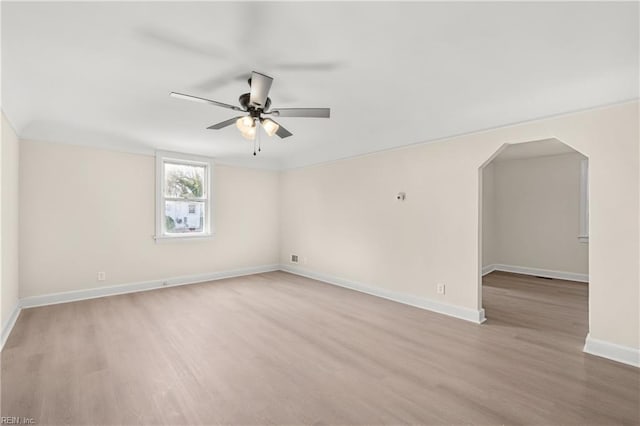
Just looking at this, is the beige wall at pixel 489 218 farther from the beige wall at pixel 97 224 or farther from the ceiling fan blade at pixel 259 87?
the ceiling fan blade at pixel 259 87

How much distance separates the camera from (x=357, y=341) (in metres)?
3.01

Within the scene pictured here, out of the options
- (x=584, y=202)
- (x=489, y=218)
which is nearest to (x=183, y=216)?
(x=489, y=218)

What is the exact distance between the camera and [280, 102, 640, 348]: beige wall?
2.64 metres

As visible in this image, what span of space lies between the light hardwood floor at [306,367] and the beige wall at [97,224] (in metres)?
0.58

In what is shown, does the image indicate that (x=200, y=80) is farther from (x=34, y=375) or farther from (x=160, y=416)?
(x=34, y=375)

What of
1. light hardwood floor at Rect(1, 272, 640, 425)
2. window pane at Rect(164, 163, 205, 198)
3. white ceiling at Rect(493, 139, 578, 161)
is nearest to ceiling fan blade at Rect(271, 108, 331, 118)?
light hardwood floor at Rect(1, 272, 640, 425)

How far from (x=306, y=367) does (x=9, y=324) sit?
3.38 m

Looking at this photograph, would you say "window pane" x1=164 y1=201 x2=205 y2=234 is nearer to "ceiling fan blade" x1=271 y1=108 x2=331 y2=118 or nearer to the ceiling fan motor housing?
the ceiling fan motor housing

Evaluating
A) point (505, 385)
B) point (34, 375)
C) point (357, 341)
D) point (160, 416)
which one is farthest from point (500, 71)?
point (34, 375)

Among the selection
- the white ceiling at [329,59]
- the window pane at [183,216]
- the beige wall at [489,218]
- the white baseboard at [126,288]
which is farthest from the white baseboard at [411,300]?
the beige wall at [489,218]

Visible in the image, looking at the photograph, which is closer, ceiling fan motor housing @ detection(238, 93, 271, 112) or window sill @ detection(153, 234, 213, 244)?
ceiling fan motor housing @ detection(238, 93, 271, 112)

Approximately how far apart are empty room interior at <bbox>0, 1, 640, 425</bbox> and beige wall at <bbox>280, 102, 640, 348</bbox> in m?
0.02

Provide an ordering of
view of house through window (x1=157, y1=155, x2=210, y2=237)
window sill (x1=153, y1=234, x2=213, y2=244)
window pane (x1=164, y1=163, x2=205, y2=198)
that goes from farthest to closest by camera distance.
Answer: window pane (x1=164, y1=163, x2=205, y2=198) → view of house through window (x1=157, y1=155, x2=210, y2=237) → window sill (x1=153, y1=234, x2=213, y2=244)

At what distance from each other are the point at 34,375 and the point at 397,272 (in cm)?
401
